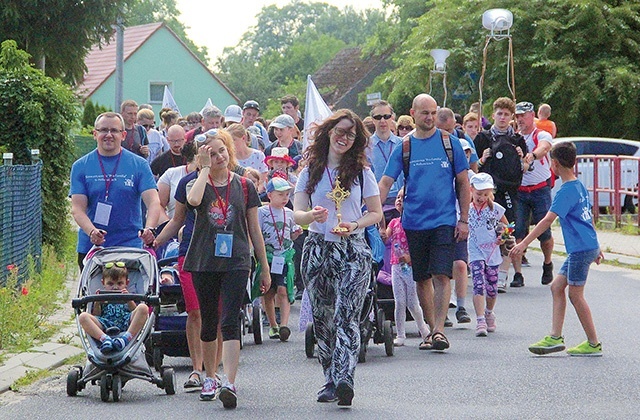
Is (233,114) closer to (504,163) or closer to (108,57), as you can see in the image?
(504,163)

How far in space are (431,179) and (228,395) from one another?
10.4 ft

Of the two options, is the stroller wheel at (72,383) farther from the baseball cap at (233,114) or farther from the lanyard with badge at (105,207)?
the baseball cap at (233,114)

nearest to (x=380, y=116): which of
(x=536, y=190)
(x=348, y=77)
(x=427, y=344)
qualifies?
(x=427, y=344)

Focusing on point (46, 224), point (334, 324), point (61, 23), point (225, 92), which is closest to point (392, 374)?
point (334, 324)

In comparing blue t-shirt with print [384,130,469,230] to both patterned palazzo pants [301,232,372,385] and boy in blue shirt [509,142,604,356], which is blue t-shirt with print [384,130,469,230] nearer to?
boy in blue shirt [509,142,604,356]

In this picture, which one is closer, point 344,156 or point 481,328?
point 344,156

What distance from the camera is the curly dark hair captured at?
8969 mm

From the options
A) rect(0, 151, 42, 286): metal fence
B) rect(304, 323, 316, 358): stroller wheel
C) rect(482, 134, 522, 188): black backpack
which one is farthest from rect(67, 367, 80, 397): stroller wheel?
rect(482, 134, 522, 188): black backpack

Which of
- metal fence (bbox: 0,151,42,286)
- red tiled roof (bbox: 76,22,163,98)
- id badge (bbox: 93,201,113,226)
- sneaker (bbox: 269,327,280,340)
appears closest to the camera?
id badge (bbox: 93,201,113,226)

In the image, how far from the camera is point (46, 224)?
16.6 m

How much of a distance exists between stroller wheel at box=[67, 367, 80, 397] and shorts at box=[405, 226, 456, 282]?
124 inches

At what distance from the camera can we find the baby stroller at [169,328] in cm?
1019

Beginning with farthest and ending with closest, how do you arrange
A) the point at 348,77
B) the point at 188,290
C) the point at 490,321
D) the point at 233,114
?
the point at 348,77 < the point at 233,114 < the point at 490,321 < the point at 188,290

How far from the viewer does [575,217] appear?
1081 centimetres
